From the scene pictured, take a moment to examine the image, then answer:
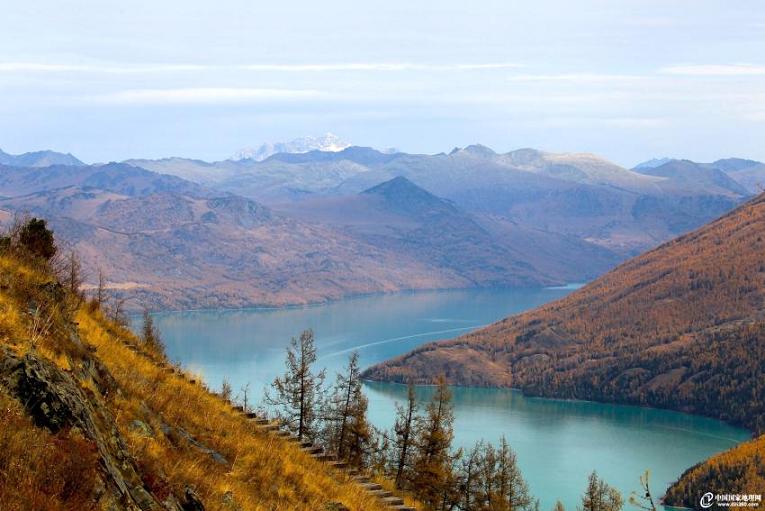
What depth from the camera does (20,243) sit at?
23.5 metres

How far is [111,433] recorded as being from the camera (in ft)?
44.4

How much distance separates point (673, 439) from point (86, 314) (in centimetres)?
18694

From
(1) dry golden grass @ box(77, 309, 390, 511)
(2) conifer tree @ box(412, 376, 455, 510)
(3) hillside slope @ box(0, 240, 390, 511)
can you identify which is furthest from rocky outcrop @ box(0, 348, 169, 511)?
(2) conifer tree @ box(412, 376, 455, 510)

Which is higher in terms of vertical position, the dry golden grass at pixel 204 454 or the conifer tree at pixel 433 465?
the dry golden grass at pixel 204 454

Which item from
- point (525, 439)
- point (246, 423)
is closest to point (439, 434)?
point (246, 423)

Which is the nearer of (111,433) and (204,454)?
(111,433)

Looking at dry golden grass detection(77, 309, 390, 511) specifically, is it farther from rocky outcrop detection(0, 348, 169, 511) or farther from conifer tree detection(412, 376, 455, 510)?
conifer tree detection(412, 376, 455, 510)

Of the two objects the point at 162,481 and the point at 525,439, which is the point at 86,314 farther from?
the point at 525,439

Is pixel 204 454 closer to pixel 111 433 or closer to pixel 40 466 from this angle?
pixel 111 433

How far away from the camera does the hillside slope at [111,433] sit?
436 inches

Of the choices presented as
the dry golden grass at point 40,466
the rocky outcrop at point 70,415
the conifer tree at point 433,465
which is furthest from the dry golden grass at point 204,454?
the conifer tree at point 433,465

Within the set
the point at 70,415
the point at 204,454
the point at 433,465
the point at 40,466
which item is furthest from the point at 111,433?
the point at 433,465

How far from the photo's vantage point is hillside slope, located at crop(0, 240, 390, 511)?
1106cm

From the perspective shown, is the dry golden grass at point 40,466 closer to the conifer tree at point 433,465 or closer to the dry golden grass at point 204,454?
the dry golden grass at point 204,454
